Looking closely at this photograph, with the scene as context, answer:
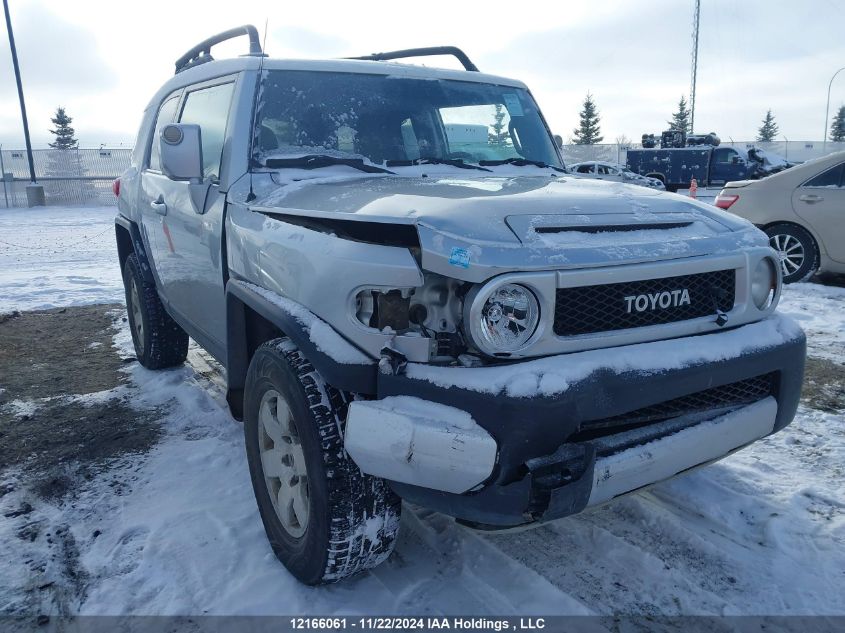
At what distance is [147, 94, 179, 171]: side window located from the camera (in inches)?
177

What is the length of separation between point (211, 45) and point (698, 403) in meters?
3.92

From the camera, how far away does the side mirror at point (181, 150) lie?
122 inches

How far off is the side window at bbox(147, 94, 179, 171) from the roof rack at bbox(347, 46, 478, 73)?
134cm

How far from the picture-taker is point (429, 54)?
4629mm

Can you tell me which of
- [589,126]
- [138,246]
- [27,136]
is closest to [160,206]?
[138,246]

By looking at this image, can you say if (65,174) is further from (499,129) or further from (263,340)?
(263,340)

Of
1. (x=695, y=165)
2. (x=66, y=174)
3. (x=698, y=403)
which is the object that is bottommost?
(x=698, y=403)

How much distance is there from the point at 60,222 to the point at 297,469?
751 inches

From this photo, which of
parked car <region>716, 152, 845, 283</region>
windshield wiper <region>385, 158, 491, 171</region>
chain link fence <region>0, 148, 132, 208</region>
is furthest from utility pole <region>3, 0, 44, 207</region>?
windshield wiper <region>385, 158, 491, 171</region>

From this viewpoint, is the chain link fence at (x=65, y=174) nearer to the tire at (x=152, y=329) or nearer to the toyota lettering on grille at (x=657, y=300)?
the tire at (x=152, y=329)

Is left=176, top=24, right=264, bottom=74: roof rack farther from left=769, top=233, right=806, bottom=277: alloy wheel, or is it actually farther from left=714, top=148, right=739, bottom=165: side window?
left=714, top=148, right=739, bottom=165: side window

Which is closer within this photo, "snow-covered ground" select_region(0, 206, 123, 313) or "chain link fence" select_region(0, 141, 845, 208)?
"snow-covered ground" select_region(0, 206, 123, 313)

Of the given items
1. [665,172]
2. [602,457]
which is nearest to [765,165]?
[665,172]

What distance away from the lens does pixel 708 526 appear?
2910mm
